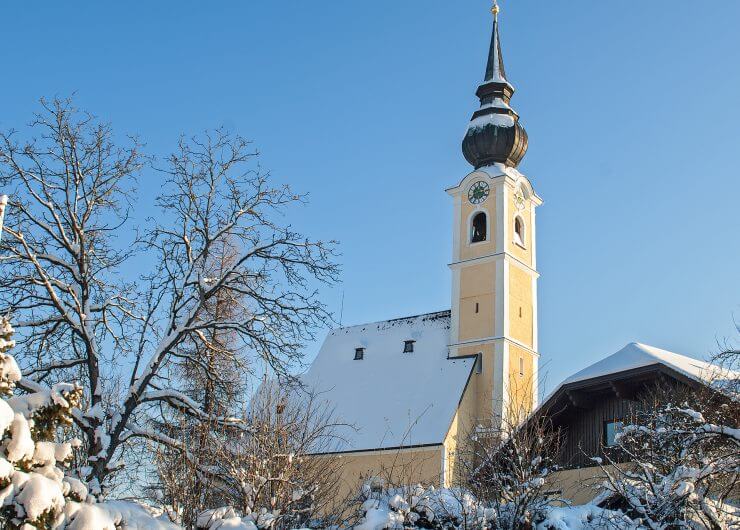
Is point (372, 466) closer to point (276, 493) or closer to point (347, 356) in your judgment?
point (347, 356)

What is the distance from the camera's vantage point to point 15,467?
24.7 ft

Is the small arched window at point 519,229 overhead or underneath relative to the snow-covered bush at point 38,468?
overhead

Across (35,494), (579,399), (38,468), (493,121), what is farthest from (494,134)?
(35,494)

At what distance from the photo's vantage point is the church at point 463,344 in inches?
1230

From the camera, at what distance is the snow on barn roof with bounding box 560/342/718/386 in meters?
17.5

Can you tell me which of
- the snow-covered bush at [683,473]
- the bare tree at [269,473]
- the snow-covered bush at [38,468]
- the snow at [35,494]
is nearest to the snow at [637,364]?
the snow-covered bush at [683,473]

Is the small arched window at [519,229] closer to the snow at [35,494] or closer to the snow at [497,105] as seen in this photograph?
the snow at [497,105]

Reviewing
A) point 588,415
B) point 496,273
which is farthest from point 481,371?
point 588,415

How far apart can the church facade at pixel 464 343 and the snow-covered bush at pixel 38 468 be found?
72.6 feet

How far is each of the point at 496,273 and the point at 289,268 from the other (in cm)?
1959

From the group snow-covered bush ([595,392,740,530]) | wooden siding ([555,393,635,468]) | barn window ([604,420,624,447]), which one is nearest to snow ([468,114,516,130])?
wooden siding ([555,393,635,468])

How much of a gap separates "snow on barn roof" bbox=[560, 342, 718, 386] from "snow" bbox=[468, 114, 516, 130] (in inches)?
804

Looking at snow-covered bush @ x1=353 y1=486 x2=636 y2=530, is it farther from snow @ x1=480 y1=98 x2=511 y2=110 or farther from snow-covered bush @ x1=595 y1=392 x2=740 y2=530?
snow @ x1=480 y1=98 x2=511 y2=110

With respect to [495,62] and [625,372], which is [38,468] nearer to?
[625,372]
